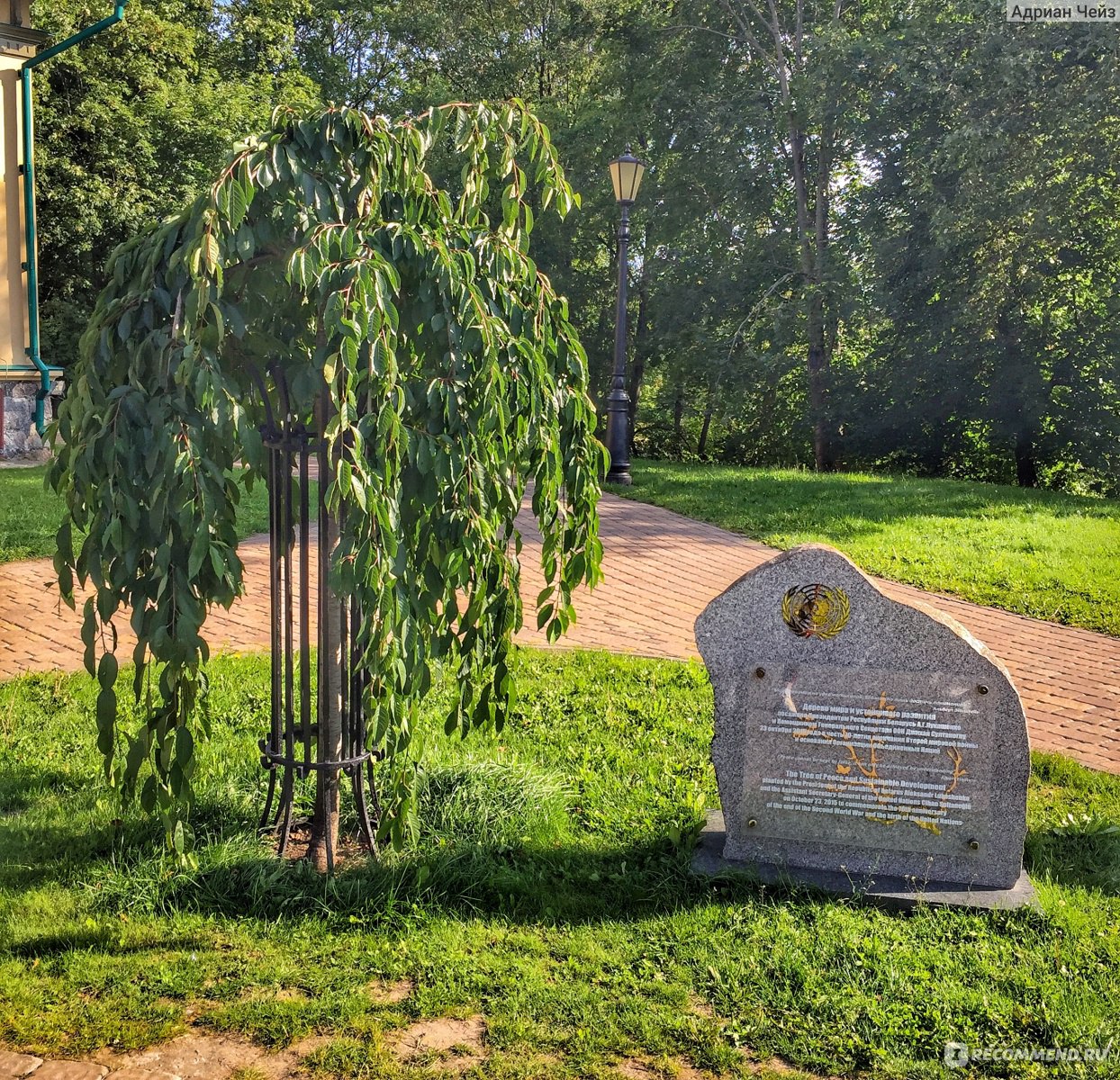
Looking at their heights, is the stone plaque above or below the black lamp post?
below

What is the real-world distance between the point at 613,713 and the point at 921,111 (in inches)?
622

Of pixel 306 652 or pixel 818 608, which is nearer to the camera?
pixel 306 652

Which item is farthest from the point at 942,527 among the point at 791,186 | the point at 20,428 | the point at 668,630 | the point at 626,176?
the point at 791,186

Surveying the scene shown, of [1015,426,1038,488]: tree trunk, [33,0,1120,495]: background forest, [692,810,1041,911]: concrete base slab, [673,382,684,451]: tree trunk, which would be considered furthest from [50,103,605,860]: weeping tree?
[673,382,684,451]: tree trunk

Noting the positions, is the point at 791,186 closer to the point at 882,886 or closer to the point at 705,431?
the point at 705,431

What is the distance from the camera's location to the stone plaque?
3914mm

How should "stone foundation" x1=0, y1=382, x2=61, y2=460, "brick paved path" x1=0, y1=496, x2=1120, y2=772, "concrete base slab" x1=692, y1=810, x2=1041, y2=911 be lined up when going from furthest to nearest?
"stone foundation" x1=0, y1=382, x2=61, y2=460
"brick paved path" x1=0, y1=496, x2=1120, y2=772
"concrete base slab" x1=692, y1=810, x2=1041, y2=911

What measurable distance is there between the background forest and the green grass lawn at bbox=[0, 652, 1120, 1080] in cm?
1277

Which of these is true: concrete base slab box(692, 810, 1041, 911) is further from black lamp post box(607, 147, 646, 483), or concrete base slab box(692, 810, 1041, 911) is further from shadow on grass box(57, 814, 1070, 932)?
black lamp post box(607, 147, 646, 483)

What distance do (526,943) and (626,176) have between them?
12560 millimetres

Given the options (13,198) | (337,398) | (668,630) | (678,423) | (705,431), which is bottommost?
(668,630)

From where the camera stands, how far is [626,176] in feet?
47.7

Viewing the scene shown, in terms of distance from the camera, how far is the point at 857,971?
11.4 feet

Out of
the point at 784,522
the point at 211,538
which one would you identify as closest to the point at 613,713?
the point at 211,538
